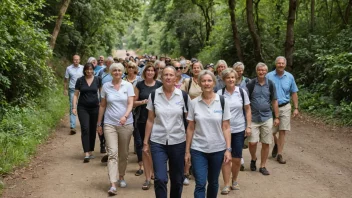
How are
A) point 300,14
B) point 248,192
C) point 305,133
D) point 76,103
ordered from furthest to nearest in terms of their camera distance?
point 300,14 → point 305,133 → point 76,103 → point 248,192

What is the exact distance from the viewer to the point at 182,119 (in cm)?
536

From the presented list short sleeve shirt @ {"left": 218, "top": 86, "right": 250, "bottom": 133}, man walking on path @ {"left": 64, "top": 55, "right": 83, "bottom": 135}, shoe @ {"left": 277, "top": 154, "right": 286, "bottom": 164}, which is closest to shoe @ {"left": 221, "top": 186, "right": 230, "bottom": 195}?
short sleeve shirt @ {"left": 218, "top": 86, "right": 250, "bottom": 133}

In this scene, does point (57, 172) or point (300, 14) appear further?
point (300, 14)

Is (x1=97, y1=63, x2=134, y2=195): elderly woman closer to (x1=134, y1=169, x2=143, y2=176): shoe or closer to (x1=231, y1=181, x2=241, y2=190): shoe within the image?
(x1=134, y1=169, x2=143, y2=176): shoe

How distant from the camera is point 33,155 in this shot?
8938 mm

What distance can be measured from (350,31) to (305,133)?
6578 millimetres

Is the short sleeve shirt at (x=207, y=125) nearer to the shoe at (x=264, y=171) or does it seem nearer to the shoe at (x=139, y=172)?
the shoe at (x=139, y=172)

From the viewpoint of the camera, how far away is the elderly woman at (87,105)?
855cm

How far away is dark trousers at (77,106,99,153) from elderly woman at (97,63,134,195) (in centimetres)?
182

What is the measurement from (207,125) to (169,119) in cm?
52

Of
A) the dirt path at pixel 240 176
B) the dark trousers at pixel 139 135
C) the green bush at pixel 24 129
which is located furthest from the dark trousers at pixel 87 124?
the dark trousers at pixel 139 135

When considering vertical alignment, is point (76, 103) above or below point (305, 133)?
above

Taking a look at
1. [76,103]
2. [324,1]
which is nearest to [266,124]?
[76,103]

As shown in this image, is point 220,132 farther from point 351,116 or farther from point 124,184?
point 351,116
